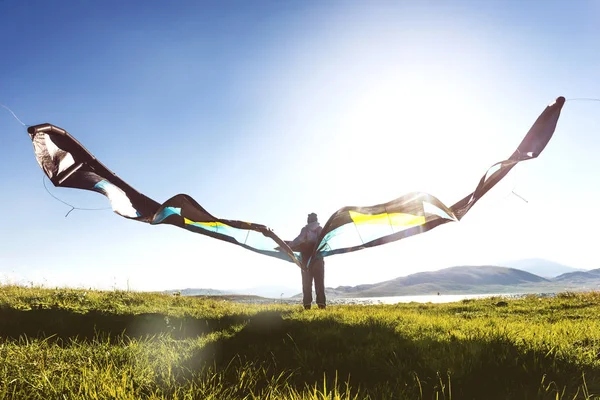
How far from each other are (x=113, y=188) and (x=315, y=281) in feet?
20.9

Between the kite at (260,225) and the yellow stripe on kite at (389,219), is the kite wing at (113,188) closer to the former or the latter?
the kite at (260,225)

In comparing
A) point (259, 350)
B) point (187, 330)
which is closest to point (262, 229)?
point (187, 330)

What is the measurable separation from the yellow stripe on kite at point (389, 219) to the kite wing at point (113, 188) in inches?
81.2

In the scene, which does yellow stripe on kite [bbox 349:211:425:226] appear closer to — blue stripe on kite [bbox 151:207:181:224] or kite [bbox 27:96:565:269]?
kite [bbox 27:96:565:269]

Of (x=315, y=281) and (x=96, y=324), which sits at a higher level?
(x=315, y=281)

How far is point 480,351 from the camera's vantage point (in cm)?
423

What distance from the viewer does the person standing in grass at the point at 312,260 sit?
416 inches

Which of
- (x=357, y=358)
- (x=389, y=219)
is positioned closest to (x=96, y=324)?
(x=357, y=358)

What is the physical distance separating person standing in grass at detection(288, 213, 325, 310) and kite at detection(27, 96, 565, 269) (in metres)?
0.39

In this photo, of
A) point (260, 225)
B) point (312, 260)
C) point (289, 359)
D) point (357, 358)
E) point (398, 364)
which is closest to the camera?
point (398, 364)

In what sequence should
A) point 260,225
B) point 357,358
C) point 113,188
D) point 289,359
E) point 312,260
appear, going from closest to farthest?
point 357,358 < point 289,359 < point 260,225 < point 113,188 < point 312,260

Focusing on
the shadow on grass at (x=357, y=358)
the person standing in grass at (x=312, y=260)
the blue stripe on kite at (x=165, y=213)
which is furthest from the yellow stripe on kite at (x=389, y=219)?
the blue stripe on kite at (x=165, y=213)

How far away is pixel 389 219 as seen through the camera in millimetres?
8898

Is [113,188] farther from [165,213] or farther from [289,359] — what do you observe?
[289,359]
